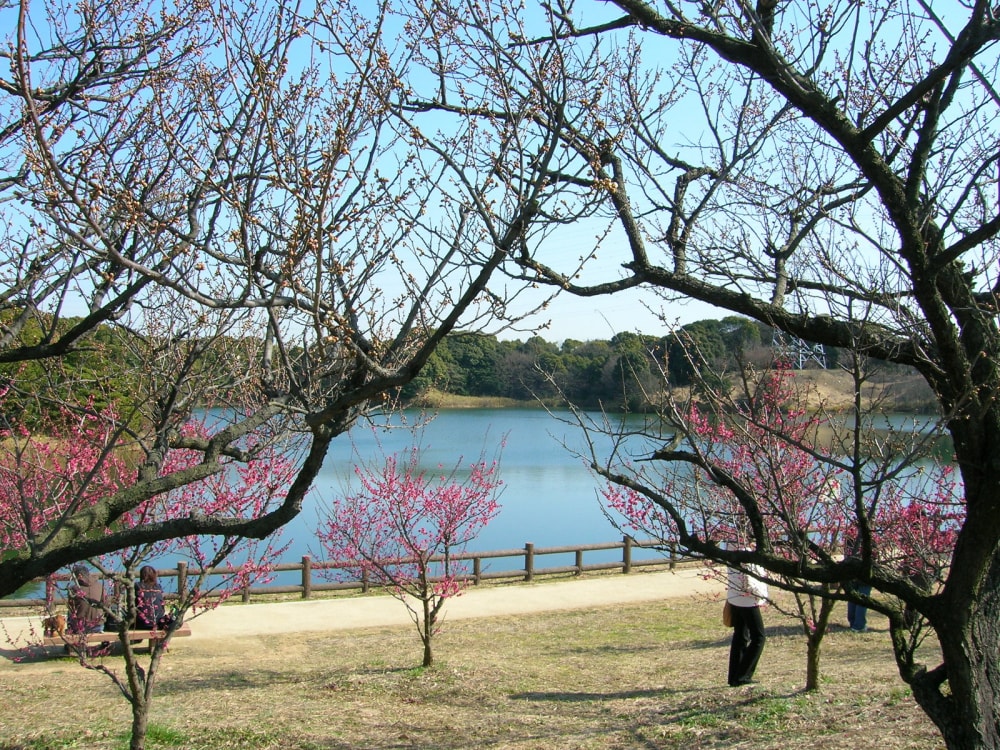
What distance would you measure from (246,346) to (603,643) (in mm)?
5783

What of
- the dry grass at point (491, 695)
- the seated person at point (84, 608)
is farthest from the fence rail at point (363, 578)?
the dry grass at point (491, 695)

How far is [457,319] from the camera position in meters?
3.49

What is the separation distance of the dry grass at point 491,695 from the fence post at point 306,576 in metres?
2.69

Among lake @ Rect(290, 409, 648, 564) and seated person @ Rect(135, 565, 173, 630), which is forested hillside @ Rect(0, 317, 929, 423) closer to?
lake @ Rect(290, 409, 648, 564)

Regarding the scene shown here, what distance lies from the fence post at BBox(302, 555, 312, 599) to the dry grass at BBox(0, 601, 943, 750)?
8.81 ft

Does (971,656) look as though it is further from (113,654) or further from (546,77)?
(113,654)

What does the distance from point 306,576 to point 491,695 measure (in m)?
6.43

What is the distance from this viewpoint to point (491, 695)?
7945mm

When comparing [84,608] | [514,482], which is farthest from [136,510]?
[514,482]

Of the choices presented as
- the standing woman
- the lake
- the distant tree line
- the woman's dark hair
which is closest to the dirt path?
the woman's dark hair

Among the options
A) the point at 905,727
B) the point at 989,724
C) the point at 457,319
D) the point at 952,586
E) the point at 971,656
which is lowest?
the point at 905,727

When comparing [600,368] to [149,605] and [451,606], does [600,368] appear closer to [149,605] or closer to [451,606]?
[451,606]

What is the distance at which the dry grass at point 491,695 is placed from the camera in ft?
20.7

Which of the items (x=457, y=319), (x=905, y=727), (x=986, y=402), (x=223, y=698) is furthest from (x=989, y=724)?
(x=223, y=698)
